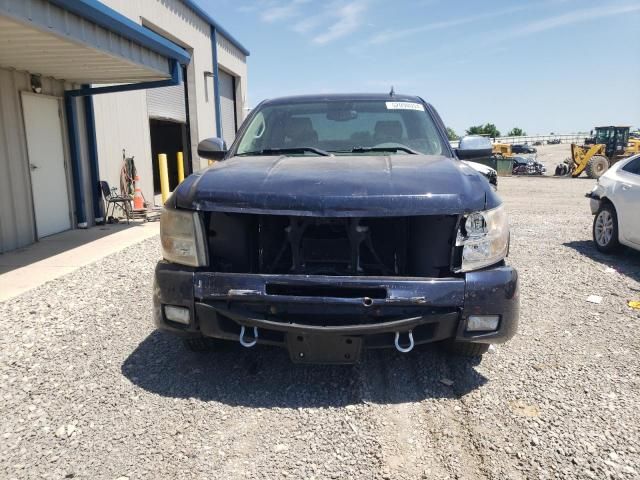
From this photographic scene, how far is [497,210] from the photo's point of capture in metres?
2.84

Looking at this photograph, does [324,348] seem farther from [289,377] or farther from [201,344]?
[201,344]

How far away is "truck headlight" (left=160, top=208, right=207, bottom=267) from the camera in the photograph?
2881 millimetres

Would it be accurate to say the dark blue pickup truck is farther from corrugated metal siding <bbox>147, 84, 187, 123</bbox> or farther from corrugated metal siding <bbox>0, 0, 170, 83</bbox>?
corrugated metal siding <bbox>147, 84, 187, 123</bbox>

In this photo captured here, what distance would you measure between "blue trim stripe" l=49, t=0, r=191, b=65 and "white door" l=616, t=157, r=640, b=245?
22.9 ft

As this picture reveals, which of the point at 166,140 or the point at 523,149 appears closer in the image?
the point at 166,140

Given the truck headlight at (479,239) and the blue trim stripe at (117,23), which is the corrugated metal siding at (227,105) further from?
Answer: the truck headlight at (479,239)

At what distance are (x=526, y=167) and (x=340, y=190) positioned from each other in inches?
1142

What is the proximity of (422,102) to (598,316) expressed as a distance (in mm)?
2425

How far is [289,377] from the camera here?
3.21 metres

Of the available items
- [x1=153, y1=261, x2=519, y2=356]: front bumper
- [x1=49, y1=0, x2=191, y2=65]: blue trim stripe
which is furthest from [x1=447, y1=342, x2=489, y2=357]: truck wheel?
[x1=49, y1=0, x2=191, y2=65]: blue trim stripe

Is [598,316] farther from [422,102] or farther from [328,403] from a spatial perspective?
[328,403]

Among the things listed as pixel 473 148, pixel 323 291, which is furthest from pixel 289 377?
pixel 473 148

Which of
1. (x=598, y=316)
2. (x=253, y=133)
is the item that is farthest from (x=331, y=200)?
(x=598, y=316)

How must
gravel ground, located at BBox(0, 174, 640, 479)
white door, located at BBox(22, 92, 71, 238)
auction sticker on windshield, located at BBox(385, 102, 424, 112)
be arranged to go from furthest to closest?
white door, located at BBox(22, 92, 71, 238) < auction sticker on windshield, located at BBox(385, 102, 424, 112) < gravel ground, located at BBox(0, 174, 640, 479)
